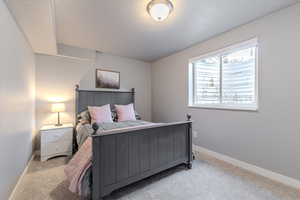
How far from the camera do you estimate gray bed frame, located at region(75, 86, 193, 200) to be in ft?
5.04

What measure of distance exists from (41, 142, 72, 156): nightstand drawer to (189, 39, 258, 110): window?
2.73 metres

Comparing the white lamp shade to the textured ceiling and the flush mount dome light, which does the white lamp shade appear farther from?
the flush mount dome light

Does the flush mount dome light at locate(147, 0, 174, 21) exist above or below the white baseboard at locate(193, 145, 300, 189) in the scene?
above

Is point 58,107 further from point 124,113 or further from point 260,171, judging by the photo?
point 260,171

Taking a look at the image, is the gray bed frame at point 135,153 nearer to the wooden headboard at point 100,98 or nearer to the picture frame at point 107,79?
the wooden headboard at point 100,98

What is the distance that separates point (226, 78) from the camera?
273 cm

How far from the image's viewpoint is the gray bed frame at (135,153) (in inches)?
60.5

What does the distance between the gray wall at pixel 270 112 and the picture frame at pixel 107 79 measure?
7.75 feet

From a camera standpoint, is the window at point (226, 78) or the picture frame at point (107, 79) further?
the picture frame at point (107, 79)

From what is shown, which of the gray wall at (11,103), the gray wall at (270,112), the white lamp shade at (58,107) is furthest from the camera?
the white lamp shade at (58,107)

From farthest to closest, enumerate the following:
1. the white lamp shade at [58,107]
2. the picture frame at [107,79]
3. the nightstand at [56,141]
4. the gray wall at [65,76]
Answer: the picture frame at [107,79] < the gray wall at [65,76] < the white lamp shade at [58,107] < the nightstand at [56,141]

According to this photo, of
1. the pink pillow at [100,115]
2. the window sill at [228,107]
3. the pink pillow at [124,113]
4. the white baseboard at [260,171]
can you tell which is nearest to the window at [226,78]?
the window sill at [228,107]

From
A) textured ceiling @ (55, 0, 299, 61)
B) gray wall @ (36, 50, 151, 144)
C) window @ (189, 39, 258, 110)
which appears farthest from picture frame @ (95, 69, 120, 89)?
window @ (189, 39, 258, 110)

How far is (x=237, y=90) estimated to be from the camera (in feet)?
8.33
